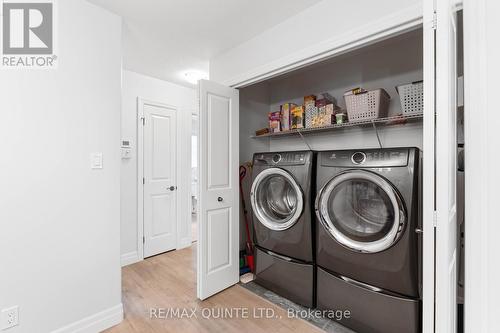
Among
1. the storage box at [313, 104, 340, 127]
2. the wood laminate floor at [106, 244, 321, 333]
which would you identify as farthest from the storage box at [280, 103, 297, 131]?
the wood laminate floor at [106, 244, 321, 333]

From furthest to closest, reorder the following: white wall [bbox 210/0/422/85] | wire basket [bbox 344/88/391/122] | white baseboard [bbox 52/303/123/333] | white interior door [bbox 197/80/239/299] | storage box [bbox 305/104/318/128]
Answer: storage box [bbox 305/104/318/128] < white interior door [bbox 197/80/239/299] < wire basket [bbox 344/88/391/122] < white baseboard [bbox 52/303/123/333] < white wall [bbox 210/0/422/85]

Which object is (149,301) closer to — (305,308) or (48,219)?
(48,219)

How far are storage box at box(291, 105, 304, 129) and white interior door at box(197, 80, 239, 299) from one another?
0.62 metres

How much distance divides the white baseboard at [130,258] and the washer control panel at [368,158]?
264 centimetres

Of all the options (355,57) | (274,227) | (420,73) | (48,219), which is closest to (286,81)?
(355,57)

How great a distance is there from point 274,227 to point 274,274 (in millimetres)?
464

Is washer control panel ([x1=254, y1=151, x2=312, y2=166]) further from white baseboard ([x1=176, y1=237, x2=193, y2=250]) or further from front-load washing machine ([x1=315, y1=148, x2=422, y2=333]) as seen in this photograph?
white baseboard ([x1=176, y1=237, x2=193, y2=250])

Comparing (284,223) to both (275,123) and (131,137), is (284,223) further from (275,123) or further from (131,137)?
(131,137)

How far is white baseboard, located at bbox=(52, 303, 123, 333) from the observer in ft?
5.66

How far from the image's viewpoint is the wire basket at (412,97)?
6.05 ft

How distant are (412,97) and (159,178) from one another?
303 centimetres

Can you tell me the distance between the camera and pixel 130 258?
3102 mm
